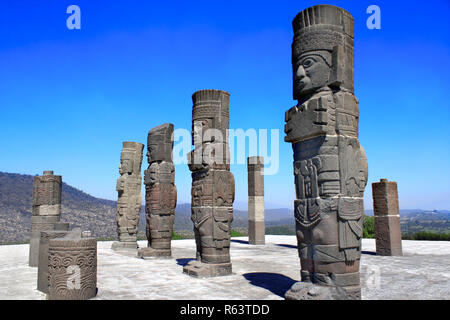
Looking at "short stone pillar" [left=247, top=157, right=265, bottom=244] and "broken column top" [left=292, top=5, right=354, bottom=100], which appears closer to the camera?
"broken column top" [left=292, top=5, right=354, bottom=100]

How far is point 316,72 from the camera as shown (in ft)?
18.5

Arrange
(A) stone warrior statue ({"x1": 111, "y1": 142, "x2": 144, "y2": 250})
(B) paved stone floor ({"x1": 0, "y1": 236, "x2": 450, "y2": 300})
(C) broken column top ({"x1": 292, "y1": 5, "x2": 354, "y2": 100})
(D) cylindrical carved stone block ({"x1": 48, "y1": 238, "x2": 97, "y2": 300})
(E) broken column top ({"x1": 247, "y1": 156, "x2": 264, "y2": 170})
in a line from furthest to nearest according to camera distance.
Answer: (E) broken column top ({"x1": 247, "y1": 156, "x2": 264, "y2": 170})
(A) stone warrior statue ({"x1": 111, "y1": 142, "x2": 144, "y2": 250})
(B) paved stone floor ({"x1": 0, "y1": 236, "x2": 450, "y2": 300})
(D) cylindrical carved stone block ({"x1": 48, "y1": 238, "x2": 97, "y2": 300})
(C) broken column top ({"x1": 292, "y1": 5, "x2": 354, "y2": 100})

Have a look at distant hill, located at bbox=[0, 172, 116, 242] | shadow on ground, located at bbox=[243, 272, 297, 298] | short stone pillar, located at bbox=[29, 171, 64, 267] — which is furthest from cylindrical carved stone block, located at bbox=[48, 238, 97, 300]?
distant hill, located at bbox=[0, 172, 116, 242]

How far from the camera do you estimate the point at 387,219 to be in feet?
38.7

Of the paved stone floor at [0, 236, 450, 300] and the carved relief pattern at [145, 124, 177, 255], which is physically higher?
the carved relief pattern at [145, 124, 177, 255]

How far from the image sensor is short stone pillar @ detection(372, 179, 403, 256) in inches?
466

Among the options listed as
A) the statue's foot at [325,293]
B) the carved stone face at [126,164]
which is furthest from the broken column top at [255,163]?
the statue's foot at [325,293]

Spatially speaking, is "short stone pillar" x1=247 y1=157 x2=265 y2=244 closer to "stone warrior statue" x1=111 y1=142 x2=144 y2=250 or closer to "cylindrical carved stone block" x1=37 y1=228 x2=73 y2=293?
"stone warrior statue" x1=111 y1=142 x2=144 y2=250

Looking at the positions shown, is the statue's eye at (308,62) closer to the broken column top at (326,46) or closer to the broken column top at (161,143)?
the broken column top at (326,46)

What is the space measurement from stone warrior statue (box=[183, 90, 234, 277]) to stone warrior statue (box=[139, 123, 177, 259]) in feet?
9.75

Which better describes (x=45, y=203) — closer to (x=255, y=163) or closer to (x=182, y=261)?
(x=182, y=261)

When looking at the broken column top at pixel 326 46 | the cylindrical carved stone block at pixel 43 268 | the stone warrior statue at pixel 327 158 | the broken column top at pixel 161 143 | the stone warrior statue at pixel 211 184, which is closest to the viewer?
the stone warrior statue at pixel 327 158

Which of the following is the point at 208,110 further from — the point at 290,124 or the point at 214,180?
the point at 290,124

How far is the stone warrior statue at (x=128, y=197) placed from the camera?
1487 cm
